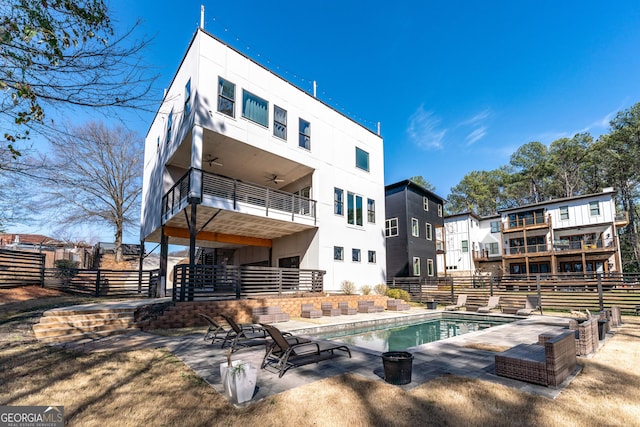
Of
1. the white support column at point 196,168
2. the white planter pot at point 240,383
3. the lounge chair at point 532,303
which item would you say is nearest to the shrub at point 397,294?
the lounge chair at point 532,303

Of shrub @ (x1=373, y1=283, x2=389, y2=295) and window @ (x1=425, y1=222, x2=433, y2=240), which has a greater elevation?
window @ (x1=425, y1=222, x2=433, y2=240)

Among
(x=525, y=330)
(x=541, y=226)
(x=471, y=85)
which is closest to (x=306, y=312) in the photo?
(x=525, y=330)

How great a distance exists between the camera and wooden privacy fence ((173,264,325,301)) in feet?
36.9

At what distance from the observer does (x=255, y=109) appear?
15.1 m

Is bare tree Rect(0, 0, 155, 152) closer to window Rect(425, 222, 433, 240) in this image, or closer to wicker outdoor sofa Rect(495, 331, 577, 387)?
wicker outdoor sofa Rect(495, 331, 577, 387)

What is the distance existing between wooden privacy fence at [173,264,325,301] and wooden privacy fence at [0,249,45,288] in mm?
8434

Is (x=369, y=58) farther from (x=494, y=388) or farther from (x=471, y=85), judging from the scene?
(x=494, y=388)

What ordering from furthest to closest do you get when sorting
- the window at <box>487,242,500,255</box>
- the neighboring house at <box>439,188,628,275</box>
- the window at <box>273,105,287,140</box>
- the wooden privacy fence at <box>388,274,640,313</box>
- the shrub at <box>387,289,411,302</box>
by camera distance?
1. the window at <box>487,242,500,255</box>
2. the neighboring house at <box>439,188,628,275</box>
3. the shrub at <box>387,289,411,302</box>
4. the window at <box>273,105,287,140</box>
5. the wooden privacy fence at <box>388,274,640,313</box>

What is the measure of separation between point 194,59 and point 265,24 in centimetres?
641

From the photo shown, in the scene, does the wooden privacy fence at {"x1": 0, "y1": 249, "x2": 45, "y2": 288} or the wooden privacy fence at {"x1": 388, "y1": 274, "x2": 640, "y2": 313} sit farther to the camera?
the wooden privacy fence at {"x1": 0, "y1": 249, "x2": 45, "y2": 288}

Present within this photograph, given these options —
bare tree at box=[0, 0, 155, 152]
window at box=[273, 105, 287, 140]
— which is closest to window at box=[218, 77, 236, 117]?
Answer: window at box=[273, 105, 287, 140]

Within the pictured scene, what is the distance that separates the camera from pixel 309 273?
16.1 m

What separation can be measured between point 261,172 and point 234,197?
4.81m

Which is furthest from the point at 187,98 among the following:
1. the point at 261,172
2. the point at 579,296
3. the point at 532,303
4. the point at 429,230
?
the point at 429,230
